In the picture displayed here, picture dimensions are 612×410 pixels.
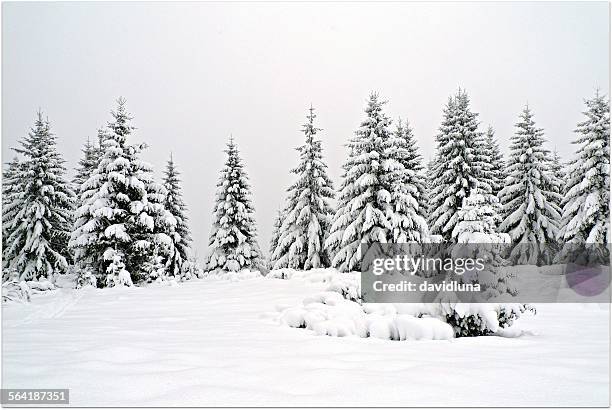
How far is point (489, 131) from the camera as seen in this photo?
32094 millimetres

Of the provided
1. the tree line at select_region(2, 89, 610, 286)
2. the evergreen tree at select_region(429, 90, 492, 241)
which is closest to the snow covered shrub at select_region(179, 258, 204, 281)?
the tree line at select_region(2, 89, 610, 286)

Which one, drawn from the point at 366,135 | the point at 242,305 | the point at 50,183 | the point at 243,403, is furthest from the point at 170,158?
the point at 243,403

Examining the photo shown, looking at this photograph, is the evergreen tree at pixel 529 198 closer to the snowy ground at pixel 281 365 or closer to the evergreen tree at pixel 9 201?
the snowy ground at pixel 281 365

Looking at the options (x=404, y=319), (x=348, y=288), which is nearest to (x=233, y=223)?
(x=348, y=288)

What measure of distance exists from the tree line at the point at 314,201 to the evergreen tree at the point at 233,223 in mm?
82

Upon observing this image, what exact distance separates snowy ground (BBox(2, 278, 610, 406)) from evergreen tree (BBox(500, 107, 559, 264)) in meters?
18.7

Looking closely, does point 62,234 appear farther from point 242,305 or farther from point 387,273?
point 387,273

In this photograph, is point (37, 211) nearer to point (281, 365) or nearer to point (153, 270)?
point (153, 270)

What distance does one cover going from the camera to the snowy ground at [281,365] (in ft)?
12.8

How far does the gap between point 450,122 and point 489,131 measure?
869 cm

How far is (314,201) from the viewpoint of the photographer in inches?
984

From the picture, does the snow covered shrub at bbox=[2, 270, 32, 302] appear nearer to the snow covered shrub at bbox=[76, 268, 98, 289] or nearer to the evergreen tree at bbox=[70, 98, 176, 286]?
the evergreen tree at bbox=[70, 98, 176, 286]

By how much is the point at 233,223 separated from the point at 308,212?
604 centimetres

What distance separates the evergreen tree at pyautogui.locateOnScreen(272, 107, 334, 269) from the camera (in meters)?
24.3
